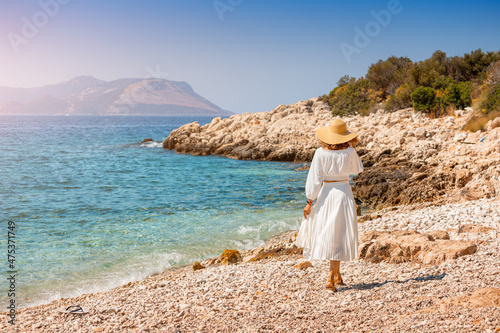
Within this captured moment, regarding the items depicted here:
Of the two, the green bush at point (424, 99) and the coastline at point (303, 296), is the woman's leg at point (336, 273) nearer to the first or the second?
the coastline at point (303, 296)

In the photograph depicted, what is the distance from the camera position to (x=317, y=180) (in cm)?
547

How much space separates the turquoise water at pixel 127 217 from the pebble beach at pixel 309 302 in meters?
2.20

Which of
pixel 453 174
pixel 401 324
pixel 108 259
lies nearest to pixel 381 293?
pixel 401 324

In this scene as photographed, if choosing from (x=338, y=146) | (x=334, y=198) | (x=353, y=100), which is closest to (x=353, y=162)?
(x=338, y=146)

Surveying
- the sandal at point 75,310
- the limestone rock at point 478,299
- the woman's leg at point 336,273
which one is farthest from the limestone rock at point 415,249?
the sandal at point 75,310

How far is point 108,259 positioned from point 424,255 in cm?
737

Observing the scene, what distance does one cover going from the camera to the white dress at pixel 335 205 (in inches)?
213

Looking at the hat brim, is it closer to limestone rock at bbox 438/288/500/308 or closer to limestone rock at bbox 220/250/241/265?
limestone rock at bbox 438/288/500/308

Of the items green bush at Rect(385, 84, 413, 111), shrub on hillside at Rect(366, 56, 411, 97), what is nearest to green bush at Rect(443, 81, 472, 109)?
green bush at Rect(385, 84, 413, 111)

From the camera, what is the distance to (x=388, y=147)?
23281 mm

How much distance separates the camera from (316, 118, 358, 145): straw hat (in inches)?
215

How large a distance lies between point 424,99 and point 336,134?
84.3 feet

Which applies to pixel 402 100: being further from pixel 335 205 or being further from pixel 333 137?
pixel 335 205

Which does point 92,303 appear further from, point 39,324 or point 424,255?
point 424,255
